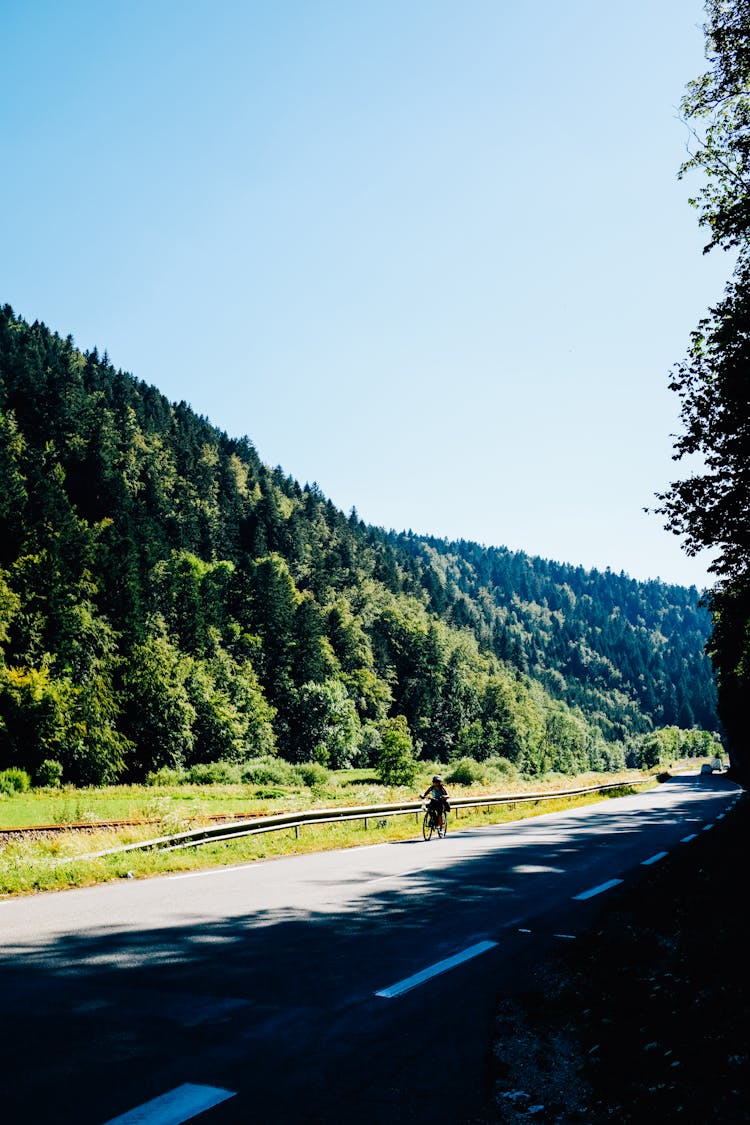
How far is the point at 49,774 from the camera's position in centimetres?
5309

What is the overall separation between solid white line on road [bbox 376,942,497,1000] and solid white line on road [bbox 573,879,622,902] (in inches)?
141

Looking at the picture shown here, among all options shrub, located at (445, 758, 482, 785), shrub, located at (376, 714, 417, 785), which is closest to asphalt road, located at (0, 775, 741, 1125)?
shrub, located at (445, 758, 482, 785)

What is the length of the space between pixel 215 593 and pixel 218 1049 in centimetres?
9226

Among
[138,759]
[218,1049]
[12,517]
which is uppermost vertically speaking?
[12,517]

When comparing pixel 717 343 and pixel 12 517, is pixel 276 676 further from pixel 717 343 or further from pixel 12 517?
pixel 717 343

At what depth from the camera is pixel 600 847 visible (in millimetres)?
17031

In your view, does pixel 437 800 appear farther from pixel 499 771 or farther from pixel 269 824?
pixel 499 771

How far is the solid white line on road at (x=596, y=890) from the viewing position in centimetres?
1072

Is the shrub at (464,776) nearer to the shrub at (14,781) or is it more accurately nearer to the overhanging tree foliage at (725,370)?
the shrub at (14,781)

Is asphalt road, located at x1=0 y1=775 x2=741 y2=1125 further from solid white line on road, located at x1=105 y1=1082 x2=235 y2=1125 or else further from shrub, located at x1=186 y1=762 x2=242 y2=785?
shrub, located at x1=186 y1=762 x2=242 y2=785

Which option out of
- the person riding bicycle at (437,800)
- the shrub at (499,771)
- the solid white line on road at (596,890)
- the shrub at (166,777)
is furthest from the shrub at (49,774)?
the solid white line on road at (596,890)

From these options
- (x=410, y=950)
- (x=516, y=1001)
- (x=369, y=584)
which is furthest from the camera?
(x=369, y=584)

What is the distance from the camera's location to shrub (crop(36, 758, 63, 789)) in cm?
5284

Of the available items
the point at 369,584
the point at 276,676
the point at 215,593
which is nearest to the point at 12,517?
the point at 215,593
